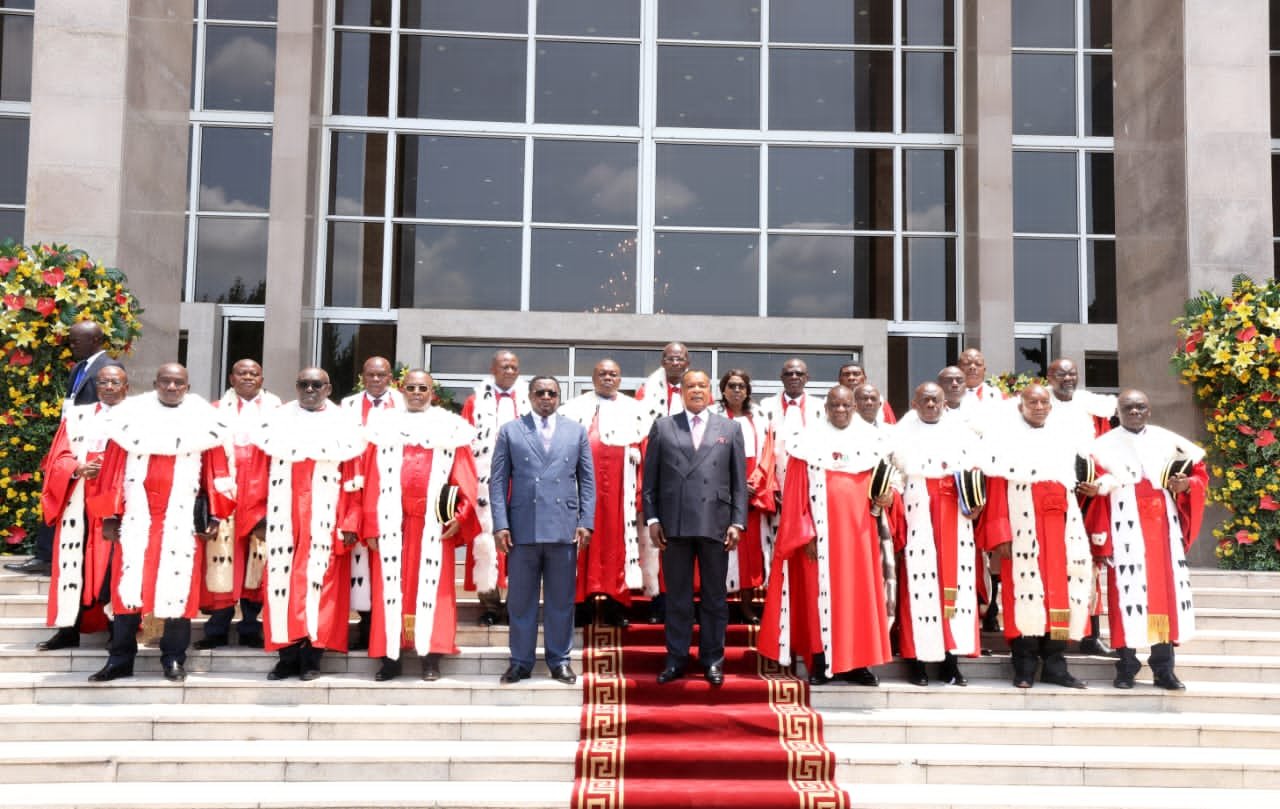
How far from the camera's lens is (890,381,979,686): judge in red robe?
7.20 m

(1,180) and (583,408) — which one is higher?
(1,180)

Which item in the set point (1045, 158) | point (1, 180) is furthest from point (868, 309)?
point (1, 180)

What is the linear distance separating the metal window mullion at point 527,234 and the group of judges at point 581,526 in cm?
793

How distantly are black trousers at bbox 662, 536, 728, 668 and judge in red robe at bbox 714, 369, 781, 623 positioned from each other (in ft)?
2.29

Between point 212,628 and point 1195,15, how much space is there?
978 cm

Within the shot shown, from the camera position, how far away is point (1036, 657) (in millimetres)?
7250

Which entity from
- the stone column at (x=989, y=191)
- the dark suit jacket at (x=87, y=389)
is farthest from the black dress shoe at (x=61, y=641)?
the stone column at (x=989, y=191)

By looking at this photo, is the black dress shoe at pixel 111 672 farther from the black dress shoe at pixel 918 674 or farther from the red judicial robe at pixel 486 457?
the black dress shoe at pixel 918 674

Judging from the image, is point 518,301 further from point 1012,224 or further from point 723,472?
point 723,472

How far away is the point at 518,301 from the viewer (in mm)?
15438

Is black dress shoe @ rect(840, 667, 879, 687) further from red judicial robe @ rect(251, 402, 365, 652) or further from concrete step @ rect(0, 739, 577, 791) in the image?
red judicial robe @ rect(251, 402, 365, 652)

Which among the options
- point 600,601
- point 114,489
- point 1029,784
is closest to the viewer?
point 1029,784

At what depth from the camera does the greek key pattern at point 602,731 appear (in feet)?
19.7

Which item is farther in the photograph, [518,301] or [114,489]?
[518,301]
